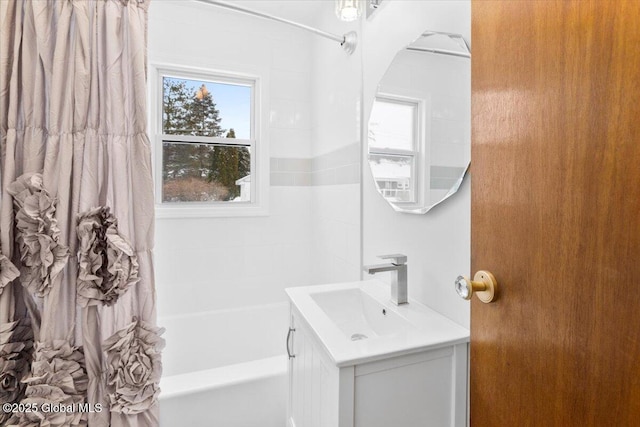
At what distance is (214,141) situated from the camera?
2.29 meters

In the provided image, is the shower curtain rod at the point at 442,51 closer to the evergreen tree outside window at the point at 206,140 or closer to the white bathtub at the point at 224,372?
the evergreen tree outside window at the point at 206,140

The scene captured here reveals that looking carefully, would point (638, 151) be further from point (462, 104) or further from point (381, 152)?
point (381, 152)

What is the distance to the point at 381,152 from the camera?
1.46m

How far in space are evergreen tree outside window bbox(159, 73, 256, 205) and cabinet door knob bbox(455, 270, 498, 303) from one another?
1884 mm

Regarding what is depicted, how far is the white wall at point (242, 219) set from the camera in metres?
2.13

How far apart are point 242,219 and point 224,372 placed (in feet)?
3.49

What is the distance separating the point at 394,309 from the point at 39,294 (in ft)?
4.01

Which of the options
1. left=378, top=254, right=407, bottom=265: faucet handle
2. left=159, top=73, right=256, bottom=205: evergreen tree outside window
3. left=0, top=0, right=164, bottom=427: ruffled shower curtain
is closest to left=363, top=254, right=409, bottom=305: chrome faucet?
left=378, top=254, right=407, bottom=265: faucet handle

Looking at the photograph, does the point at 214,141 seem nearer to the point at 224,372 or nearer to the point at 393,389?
the point at 224,372

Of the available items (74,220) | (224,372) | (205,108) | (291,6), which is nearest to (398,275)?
(224,372)

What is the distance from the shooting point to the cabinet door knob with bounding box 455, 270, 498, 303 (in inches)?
27.4

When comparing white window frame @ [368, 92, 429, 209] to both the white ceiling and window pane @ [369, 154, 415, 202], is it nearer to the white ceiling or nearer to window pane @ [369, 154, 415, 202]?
window pane @ [369, 154, 415, 202]

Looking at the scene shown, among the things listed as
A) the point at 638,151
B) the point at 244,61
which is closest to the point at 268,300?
the point at 244,61

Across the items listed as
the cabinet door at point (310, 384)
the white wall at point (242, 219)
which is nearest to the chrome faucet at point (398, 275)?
the cabinet door at point (310, 384)
